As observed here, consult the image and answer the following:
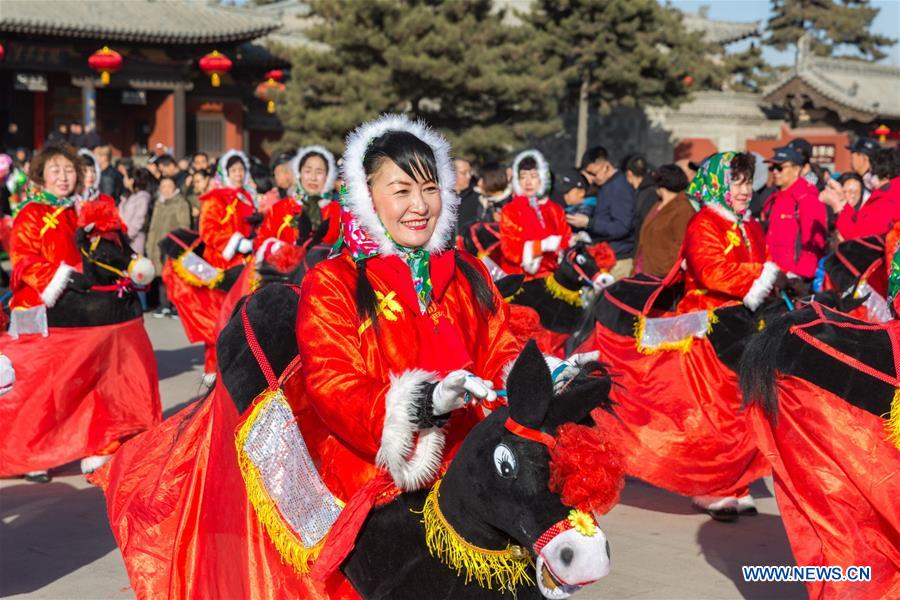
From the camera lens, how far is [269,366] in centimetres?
353

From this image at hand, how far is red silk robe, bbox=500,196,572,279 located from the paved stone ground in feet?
6.63

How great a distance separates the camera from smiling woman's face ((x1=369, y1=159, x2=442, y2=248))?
120 inches

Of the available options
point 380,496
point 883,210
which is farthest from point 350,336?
point 883,210

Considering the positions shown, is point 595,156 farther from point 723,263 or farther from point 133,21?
point 133,21

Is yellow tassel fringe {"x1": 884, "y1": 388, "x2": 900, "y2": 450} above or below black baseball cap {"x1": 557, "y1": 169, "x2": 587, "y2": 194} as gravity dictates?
below

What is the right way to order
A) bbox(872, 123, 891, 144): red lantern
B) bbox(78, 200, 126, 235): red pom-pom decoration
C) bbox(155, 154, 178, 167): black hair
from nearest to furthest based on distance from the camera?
bbox(78, 200, 126, 235): red pom-pom decoration
bbox(155, 154, 178, 167): black hair
bbox(872, 123, 891, 144): red lantern

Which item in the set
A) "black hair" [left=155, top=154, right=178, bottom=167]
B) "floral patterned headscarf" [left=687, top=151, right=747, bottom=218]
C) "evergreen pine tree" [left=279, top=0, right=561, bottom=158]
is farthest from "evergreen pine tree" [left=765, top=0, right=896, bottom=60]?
"floral patterned headscarf" [left=687, top=151, right=747, bottom=218]

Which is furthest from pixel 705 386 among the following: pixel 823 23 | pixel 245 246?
pixel 823 23

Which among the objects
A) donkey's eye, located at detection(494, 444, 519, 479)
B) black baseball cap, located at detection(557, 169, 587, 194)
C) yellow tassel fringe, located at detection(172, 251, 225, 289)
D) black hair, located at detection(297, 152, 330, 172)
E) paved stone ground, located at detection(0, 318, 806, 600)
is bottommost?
paved stone ground, located at detection(0, 318, 806, 600)

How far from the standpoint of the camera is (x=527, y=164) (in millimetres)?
8742

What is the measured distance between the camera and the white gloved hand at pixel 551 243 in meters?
8.23

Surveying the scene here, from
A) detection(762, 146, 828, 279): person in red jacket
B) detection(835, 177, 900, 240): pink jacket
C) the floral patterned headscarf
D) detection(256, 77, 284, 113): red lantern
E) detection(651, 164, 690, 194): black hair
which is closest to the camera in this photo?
the floral patterned headscarf

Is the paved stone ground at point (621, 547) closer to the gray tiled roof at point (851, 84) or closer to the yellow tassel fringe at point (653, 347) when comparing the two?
the yellow tassel fringe at point (653, 347)

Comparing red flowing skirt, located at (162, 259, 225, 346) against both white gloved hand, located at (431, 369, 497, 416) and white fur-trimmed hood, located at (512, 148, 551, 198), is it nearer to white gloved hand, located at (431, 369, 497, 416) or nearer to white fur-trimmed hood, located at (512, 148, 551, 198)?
white fur-trimmed hood, located at (512, 148, 551, 198)
